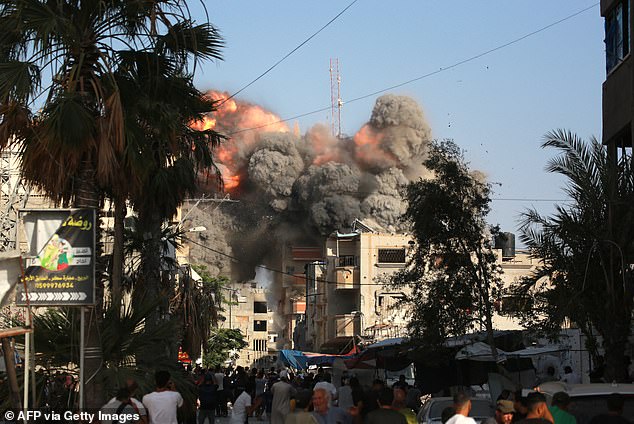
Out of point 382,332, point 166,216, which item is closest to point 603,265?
point 166,216

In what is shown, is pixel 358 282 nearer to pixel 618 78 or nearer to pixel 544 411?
pixel 618 78

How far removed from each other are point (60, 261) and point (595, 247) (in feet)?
33.9

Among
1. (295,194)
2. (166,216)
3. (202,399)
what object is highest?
(295,194)

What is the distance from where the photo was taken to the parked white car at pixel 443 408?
55.8ft

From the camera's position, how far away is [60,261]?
12.5 m

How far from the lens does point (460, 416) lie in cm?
1020

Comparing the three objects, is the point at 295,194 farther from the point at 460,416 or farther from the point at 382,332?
the point at 460,416

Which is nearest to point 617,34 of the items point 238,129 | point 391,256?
point 391,256

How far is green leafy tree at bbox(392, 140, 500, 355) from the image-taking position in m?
26.7

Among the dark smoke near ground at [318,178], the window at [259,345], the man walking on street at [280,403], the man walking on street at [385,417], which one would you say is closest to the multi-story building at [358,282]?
the dark smoke near ground at [318,178]

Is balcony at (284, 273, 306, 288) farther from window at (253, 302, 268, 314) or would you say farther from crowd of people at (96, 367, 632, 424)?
crowd of people at (96, 367, 632, 424)

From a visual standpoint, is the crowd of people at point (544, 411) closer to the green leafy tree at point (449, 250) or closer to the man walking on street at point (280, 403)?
the man walking on street at point (280, 403)

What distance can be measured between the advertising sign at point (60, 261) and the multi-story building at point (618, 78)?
15.0m

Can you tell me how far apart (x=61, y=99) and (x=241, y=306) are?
119 metres
